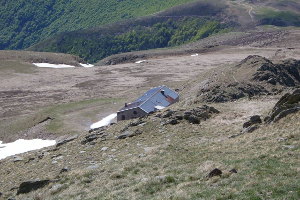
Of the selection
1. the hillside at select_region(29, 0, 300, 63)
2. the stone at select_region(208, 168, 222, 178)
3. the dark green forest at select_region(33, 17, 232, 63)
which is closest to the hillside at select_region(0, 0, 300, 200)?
the stone at select_region(208, 168, 222, 178)

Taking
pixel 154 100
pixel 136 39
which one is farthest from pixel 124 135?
pixel 136 39

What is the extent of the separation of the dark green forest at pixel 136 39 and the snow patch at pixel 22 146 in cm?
10811

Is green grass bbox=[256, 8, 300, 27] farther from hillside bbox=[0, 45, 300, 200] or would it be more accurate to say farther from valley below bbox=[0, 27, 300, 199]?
hillside bbox=[0, 45, 300, 200]

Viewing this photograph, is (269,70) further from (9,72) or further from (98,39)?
(98,39)

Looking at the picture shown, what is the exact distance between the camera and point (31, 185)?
65.0 feet

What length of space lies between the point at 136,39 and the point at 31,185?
450 ft

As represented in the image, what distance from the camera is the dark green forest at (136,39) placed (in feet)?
497

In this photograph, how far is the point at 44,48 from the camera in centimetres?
15788

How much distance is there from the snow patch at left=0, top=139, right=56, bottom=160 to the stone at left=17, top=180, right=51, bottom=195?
19153 millimetres

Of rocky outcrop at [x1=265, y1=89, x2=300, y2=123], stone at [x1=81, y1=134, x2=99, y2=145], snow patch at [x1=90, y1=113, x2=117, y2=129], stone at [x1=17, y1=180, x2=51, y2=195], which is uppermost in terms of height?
rocky outcrop at [x1=265, y1=89, x2=300, y2=123]

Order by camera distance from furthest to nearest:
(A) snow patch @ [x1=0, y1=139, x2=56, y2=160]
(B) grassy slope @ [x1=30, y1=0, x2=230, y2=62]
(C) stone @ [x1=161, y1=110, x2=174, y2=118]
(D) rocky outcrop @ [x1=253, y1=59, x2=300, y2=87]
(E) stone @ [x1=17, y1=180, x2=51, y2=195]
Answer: (B) grassy slope @ [x1=30, y1=0, x2=230, y2=62]
(A) snow patch @ [x1=0, y1=139, x2=56, y2=160]
(D) rocky outcrop @ [x1=253, y1=59, x2=300, y2=87]
(C) stone @ [x1=161, y1=110, x2=174, y2=118]
(E) stone @ [x1=17, y1=180, x2=51, y2=195]

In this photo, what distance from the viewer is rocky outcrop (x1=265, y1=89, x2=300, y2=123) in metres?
21.2

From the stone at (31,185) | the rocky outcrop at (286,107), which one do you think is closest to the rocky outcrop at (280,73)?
the rocky outcrop at (286,107)

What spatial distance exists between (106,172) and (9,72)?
74.4 metres
